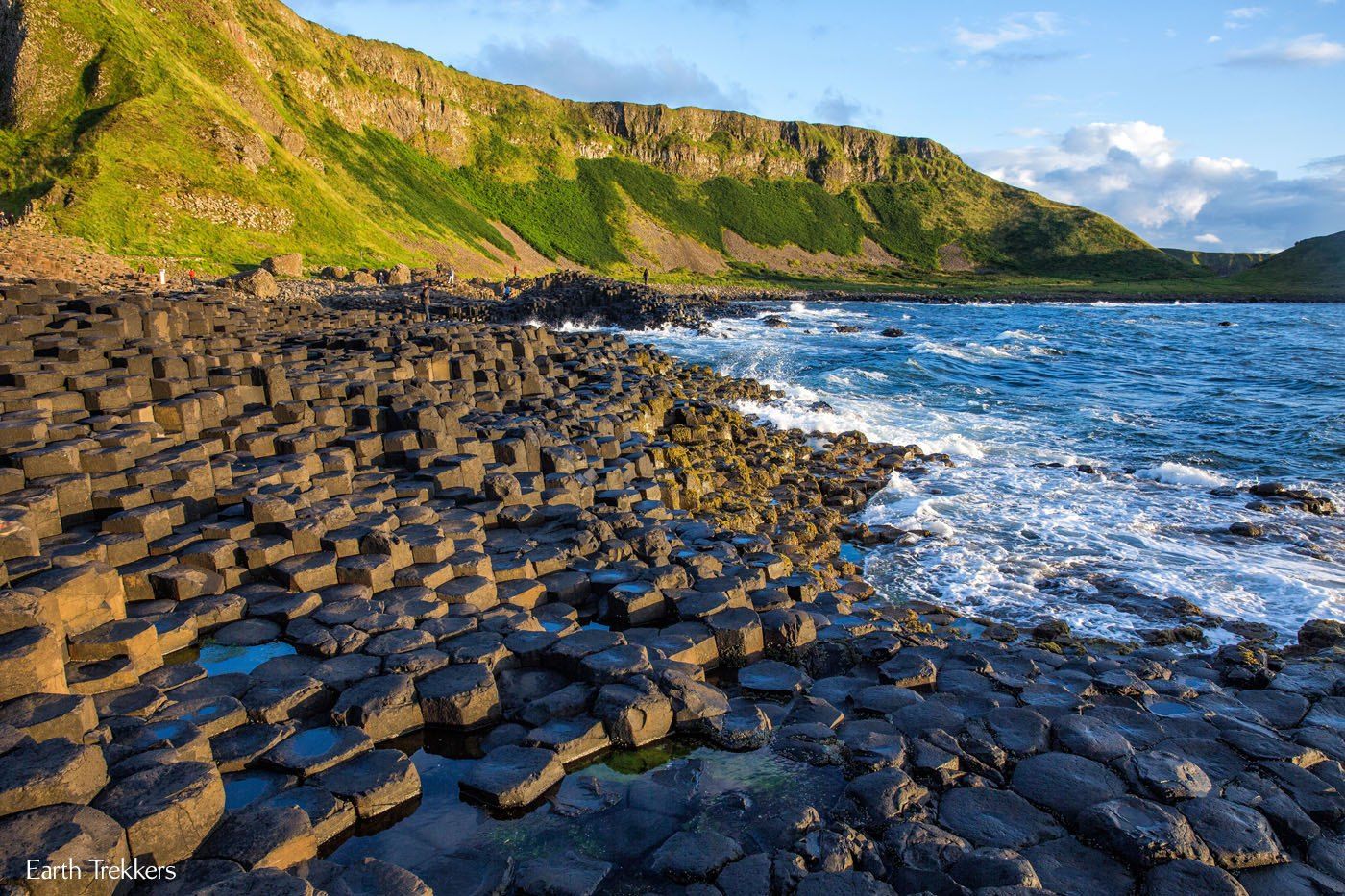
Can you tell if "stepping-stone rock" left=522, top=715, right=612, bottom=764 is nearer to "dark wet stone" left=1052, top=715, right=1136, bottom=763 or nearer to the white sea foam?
"dark wet stone" left=1052, top=715, right=1136, bottom=763

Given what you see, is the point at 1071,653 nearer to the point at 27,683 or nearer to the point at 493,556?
the point at 493,556

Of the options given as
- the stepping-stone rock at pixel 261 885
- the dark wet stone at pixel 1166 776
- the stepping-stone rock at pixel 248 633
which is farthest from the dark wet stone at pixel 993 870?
the stepping-stone rock at pixel 248 633

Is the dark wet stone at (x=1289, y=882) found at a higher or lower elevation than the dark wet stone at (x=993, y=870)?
lower

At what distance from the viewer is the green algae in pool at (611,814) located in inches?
162

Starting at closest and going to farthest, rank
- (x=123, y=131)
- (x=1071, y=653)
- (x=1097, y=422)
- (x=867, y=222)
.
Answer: (x=1071, y=653)
(x=1097, y=422)
(x=123, y=131)
(x=867, y=222)

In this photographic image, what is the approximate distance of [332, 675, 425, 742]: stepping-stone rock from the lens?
5.08 m

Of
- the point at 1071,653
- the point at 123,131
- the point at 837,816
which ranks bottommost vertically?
the point at 1071,653

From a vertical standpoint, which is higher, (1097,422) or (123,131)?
(123,131)

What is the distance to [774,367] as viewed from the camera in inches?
1201

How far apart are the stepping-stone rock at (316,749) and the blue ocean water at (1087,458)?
7669mm

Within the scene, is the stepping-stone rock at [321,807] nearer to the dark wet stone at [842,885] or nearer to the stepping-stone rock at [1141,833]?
the dark wet stone at [842,885]

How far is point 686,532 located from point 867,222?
137758 mm

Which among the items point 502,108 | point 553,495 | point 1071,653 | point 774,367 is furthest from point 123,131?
point 502,108

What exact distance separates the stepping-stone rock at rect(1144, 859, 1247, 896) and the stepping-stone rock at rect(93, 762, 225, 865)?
4.86 meters
